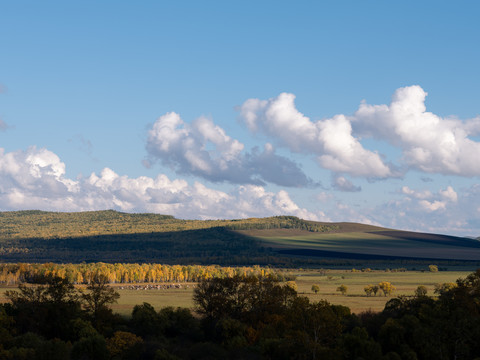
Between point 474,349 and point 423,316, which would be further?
point 423,316

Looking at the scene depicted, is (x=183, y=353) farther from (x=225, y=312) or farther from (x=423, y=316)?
(x=423, y=316)

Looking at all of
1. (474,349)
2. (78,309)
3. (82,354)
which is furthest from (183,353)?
(474,349)

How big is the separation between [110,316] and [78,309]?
7.51 metres

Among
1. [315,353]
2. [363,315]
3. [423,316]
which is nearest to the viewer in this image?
[315,353]

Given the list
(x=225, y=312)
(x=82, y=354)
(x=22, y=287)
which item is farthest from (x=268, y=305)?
(x=22, y=287)

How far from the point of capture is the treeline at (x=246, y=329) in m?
89.7

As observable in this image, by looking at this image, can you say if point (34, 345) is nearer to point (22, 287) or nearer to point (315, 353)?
point (22, 287)

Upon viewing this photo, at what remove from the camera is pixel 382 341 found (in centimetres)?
9694

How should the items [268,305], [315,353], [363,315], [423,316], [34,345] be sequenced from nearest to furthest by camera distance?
1. [315,353]
2. [34,345]
3. [423,316]
4. [268,305]
5. [363,315]

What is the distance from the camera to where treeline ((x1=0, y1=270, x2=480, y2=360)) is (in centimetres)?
8969

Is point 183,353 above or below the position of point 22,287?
below

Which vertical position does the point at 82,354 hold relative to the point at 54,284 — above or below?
below

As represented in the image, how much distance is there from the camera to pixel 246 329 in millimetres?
111125

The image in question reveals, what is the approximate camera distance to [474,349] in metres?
91.4
